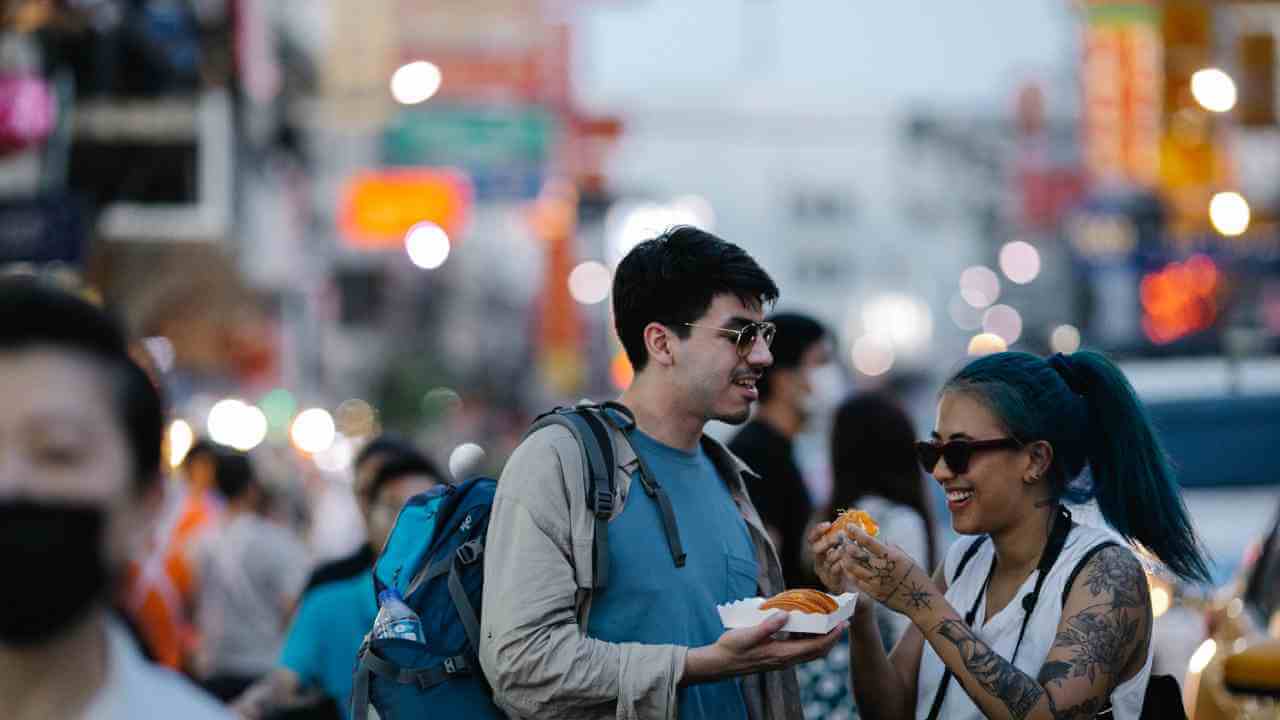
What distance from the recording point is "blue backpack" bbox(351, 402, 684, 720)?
3.99 m

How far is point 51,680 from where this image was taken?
2.13m

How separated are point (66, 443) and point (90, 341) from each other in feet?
0.45

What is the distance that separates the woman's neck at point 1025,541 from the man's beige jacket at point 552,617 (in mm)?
867

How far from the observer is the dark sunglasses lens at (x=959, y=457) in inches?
168

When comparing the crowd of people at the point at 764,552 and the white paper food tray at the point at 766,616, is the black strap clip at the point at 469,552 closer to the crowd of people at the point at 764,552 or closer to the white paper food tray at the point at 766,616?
the crowd of people at the point at 764,552

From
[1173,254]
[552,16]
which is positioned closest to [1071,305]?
[1173,254]

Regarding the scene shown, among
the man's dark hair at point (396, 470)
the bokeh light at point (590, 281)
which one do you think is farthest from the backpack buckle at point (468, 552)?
the bokeh light at point (590, 281)

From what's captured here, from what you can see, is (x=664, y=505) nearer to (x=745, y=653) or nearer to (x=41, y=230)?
(x=745, y=653)

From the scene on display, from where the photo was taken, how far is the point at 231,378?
3625 cm

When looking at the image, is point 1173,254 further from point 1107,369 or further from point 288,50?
point 1107,369

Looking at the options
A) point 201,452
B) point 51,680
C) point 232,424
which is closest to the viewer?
point 51,680

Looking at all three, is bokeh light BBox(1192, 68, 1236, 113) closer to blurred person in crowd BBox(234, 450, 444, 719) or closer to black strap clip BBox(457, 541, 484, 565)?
blurred person in crowd BBox(234, 450, 444, 719)

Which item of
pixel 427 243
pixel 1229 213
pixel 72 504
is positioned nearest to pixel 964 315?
pixel 427 243

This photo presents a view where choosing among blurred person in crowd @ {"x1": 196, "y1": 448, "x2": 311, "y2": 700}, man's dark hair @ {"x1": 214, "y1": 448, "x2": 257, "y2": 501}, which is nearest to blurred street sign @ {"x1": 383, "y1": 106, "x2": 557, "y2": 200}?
man's dark hair @ {"x1": 214, "y1": 448, "x2": 257, "y2": 501}
